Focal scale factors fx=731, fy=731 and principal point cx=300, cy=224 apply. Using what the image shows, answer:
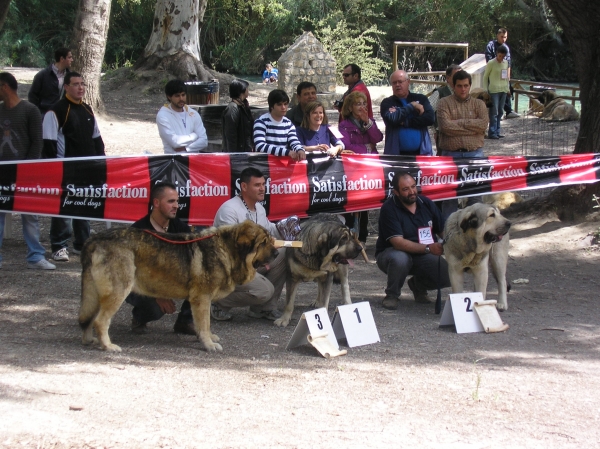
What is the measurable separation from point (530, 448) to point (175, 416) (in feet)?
7.49

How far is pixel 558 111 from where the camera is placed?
18.6 metres

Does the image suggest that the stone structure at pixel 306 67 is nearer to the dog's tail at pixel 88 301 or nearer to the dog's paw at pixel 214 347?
the dog's paw at pixel 214 347

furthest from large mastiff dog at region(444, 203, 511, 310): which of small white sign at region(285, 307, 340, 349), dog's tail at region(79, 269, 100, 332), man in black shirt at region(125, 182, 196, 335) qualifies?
dog's tail at region(79, 269, 100, 332)

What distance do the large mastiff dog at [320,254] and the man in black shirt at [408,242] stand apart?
2.28 feet

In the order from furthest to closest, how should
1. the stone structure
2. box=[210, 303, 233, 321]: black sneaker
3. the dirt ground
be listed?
the stone structure < box=[210, 303, 233, 321]: black sneaker < the dirt ground

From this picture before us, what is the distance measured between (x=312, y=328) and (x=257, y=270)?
4.06ft

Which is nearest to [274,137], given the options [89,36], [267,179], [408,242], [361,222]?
[267,179]

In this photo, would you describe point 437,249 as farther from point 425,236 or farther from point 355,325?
point 355,325

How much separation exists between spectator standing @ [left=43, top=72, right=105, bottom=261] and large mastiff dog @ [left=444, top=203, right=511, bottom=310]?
4639mm

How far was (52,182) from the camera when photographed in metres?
8.80

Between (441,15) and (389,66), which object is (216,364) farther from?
(441,15)

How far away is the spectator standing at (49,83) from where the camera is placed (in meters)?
10.7

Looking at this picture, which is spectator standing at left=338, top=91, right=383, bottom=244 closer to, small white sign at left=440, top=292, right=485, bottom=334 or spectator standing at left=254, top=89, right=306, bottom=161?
spectator standing at left=254, top=89, right=306, bottom=161

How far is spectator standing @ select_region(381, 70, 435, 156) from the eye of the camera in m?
9.59
